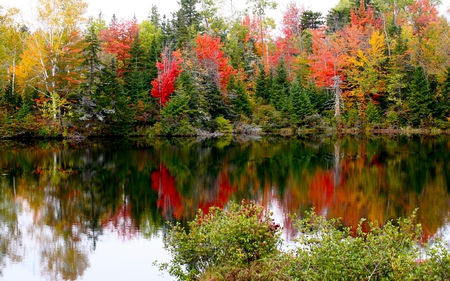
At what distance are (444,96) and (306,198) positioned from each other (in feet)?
109

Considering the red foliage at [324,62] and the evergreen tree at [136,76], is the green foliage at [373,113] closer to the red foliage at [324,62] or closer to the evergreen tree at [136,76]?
the red foliage at [324,62]

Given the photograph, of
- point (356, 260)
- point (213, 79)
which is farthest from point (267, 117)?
point (356, 260)

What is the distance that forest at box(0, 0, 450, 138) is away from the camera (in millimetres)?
42375

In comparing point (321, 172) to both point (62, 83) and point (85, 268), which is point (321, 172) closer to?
point (85, 268)

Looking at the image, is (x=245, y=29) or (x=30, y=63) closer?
(x=30, y=63)

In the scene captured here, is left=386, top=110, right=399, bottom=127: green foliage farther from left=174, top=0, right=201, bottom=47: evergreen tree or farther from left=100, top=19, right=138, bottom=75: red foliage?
left=100, top=19, right=138, bottom=75: red foliage

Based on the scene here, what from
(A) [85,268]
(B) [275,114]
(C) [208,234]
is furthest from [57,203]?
(B) [275,114]

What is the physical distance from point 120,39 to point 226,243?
49.2 m

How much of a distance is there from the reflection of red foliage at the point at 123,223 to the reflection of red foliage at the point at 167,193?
4.07 feet

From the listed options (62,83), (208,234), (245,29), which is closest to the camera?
(208,234)

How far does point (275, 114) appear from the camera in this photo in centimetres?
4962

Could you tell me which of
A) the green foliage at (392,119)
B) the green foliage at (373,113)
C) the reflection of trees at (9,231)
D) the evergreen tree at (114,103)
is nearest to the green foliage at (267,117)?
the green foliage at (373,113)

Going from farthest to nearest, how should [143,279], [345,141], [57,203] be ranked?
[345,141] < [57,203] < [143,279]

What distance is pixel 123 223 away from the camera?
48.5ft
